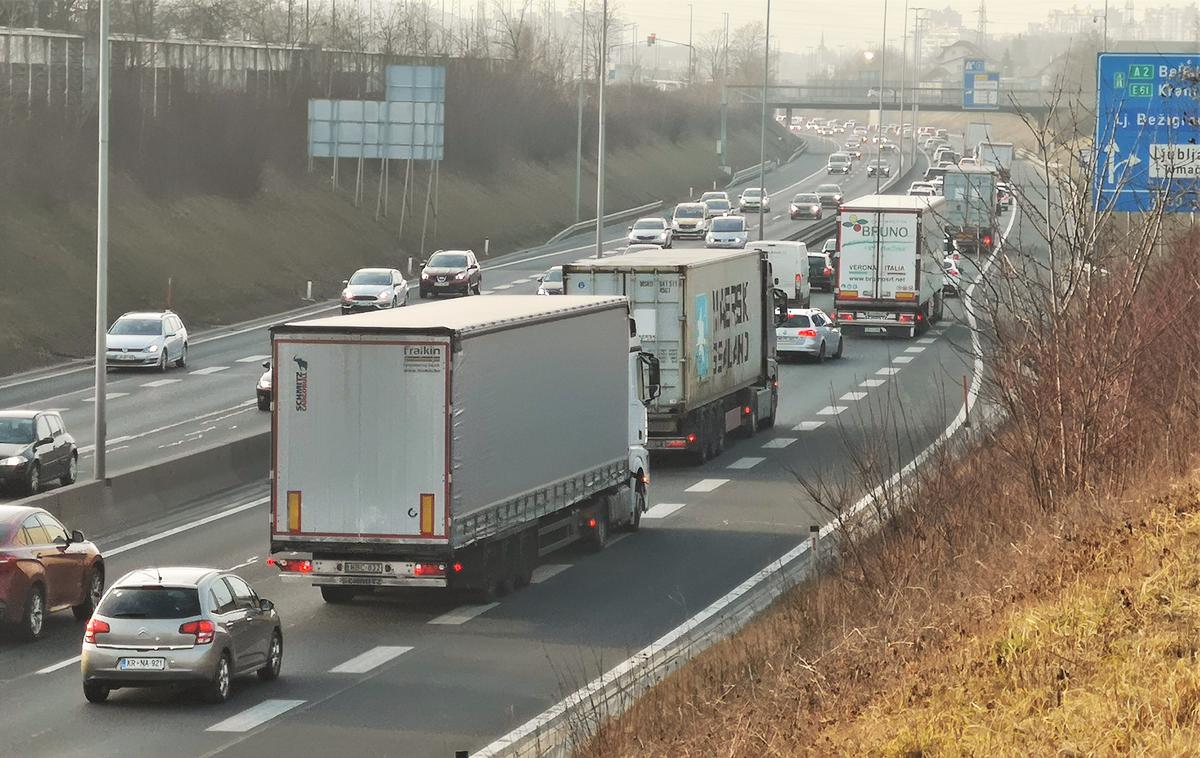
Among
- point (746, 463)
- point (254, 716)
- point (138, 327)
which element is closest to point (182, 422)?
point (138, 327)

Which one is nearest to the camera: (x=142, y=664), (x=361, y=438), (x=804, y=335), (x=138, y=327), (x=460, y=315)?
(x=142, y=664)

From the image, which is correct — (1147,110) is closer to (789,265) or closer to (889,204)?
(889,204)

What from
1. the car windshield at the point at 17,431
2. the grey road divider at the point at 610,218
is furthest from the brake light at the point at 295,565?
the grey road divider at the point at 610,218

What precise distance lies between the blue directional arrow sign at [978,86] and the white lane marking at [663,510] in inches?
4407

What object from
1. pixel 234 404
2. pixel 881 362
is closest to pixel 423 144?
pixel 881 362

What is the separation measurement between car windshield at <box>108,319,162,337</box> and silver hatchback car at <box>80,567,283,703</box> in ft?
111

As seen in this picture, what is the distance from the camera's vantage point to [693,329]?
34938 millimetres

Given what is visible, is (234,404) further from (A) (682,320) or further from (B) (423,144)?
(B) (423,144)

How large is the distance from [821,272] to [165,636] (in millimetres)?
62054

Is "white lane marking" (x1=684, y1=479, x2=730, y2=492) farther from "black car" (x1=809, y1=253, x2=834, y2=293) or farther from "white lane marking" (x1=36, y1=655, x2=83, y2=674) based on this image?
"black car" (x1=809, y1=253, x2=834, y2=293)

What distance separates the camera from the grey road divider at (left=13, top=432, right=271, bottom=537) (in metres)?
29.0

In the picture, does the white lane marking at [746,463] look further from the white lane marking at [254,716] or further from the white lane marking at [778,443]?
the white lane marking at [254,716]

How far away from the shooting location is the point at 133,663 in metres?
18.6

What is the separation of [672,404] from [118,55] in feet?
177
